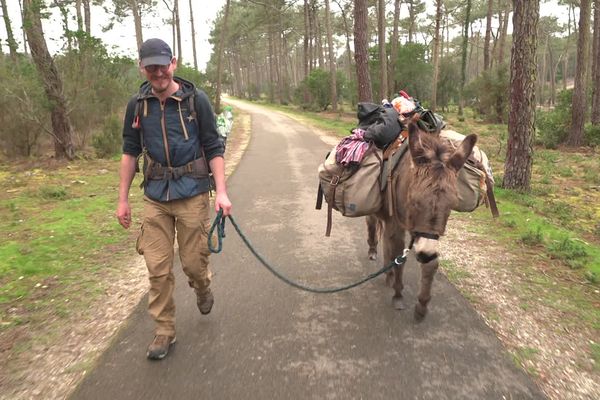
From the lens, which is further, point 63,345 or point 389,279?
point 389,279

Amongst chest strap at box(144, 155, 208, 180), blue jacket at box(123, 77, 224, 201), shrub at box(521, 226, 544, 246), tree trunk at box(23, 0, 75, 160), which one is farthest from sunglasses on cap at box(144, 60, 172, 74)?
tree trunk at box(23, 0, 75, 160)

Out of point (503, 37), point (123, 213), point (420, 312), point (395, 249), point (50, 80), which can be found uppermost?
point (503, 37)

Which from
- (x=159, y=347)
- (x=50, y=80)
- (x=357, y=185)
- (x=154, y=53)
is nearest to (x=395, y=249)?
(x=357, y=185)

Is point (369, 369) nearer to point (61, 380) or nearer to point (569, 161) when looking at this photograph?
point (61, 380)

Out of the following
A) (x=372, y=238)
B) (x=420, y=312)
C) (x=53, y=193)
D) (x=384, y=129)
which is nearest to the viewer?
(x=420, y=312)

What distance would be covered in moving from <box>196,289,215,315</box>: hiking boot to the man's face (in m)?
1.69

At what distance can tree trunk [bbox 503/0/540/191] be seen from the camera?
22.7 ft

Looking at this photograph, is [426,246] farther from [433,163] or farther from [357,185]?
[357,185]

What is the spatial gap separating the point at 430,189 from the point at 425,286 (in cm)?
99

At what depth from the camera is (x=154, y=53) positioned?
281 centimetres

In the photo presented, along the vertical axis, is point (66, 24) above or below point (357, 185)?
above

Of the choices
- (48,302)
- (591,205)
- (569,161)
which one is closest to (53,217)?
(48,302)

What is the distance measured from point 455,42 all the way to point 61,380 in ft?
219

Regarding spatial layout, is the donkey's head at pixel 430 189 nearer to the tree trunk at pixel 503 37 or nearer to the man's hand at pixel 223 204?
the man's hand at pixel 223 204
